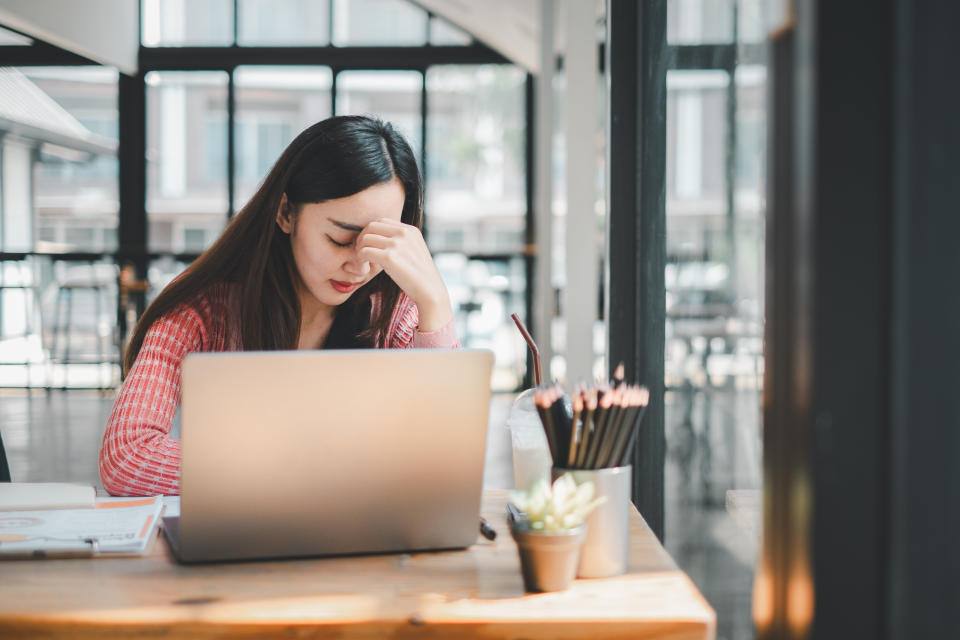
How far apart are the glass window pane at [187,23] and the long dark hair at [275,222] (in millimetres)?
5085

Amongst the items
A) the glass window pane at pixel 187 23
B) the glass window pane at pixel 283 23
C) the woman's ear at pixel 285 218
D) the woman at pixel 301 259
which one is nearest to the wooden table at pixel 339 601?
the woman at pixel 301 259

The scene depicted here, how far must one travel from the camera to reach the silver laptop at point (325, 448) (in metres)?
0.90

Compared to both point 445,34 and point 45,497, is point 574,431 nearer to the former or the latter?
point 45,497

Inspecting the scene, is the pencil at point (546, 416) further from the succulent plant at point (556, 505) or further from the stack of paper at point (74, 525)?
the stack of paper at point (74, 525)

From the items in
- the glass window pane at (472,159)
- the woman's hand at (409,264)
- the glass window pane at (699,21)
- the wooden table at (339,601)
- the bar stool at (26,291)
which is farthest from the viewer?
the glass window pane at (472,159)

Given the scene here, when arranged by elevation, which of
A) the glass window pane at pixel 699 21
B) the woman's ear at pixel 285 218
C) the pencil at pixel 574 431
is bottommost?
the pencil at pixel 574 431

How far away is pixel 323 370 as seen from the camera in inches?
35.5


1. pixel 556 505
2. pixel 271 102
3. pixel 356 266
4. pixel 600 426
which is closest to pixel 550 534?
pixel 556 505

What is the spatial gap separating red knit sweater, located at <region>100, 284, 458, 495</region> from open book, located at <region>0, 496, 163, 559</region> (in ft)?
0.17

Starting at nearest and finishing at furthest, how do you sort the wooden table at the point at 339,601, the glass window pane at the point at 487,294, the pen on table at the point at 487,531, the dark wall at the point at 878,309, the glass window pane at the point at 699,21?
the dark wall at the point at 878,309 < the wooden table at the point at 339,601 < the pen on table at the point at 487,531 < the glass window pane at the point at 699,21 < the glass window pane at the point at 487,294

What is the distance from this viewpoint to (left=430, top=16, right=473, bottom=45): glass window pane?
20.1ft

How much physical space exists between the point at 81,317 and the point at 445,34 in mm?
3265

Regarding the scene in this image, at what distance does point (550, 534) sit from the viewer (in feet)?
2.79

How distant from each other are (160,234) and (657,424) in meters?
5.27
